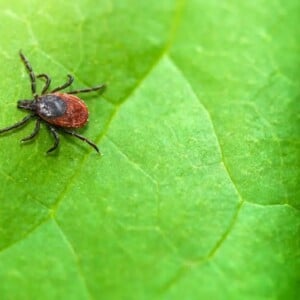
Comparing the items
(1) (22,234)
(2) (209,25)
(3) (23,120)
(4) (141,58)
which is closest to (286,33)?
(2) (209,25)

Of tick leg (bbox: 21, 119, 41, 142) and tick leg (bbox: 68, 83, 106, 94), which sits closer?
tick leg (bbox: 21, 119, 41, 142)

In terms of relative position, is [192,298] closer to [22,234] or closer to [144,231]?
[144,231]

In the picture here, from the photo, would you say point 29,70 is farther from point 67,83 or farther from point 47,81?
point 67,83

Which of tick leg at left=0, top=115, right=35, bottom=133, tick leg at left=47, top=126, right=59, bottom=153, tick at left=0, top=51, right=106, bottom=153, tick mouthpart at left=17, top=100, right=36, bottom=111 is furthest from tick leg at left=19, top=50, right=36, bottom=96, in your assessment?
tick leg at left=47, top=126, right=59, bottom=153

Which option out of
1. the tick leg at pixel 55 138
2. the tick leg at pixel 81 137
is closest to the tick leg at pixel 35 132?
the tick leg at pixel 55 138

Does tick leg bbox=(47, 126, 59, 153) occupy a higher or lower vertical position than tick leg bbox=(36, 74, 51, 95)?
lower

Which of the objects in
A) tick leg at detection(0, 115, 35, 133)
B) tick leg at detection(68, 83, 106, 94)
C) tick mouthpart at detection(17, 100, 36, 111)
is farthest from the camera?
tick leg at detection(68, 83, 106, 94)

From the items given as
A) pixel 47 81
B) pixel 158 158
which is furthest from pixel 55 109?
pixel 158 158

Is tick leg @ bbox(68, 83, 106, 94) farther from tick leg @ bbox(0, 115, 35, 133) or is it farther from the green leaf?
tick leg @ bbox(0, 115, 35, 133)
